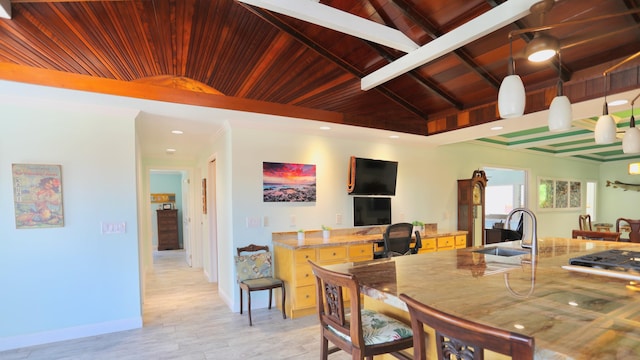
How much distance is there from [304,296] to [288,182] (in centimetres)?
148

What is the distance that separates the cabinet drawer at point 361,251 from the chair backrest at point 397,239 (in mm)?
488

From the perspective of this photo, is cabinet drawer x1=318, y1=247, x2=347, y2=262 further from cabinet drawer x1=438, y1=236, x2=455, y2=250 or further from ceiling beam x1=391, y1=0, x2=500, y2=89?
ceiling beam x1=391, y1=0, x2=500, y2=89

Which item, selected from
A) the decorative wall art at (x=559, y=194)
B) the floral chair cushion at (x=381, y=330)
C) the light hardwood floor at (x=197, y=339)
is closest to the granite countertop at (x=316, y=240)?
the light hardwood floor at (x=197, y=339)

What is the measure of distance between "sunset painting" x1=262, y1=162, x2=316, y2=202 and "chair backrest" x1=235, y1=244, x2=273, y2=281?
68cm

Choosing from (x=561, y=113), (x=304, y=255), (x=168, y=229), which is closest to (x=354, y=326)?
(x=561, y=113)

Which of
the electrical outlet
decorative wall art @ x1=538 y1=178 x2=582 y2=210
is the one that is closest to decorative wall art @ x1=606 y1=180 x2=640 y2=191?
decorative wall art @ x1=538 y1=178 x2=582 y2=210

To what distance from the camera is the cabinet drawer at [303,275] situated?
3.65 meters

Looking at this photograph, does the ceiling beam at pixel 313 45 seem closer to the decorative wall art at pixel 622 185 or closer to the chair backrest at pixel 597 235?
the chair backrest at pixel 597 235

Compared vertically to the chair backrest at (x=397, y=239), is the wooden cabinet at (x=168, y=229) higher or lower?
lower

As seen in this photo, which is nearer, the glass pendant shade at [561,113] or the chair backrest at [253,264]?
the glass pendant shade at [561,113]

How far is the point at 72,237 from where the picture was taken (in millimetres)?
3146

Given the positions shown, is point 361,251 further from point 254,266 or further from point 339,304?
point 339,304

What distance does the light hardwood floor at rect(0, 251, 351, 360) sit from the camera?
2.82m

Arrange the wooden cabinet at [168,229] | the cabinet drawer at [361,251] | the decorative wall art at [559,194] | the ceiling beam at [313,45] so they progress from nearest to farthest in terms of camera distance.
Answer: the ceiling beam at [313,45]
the cabinet drawer at [361,251]
the decorative wall art at [559,194]
the wooden cabinet at [168,229]
